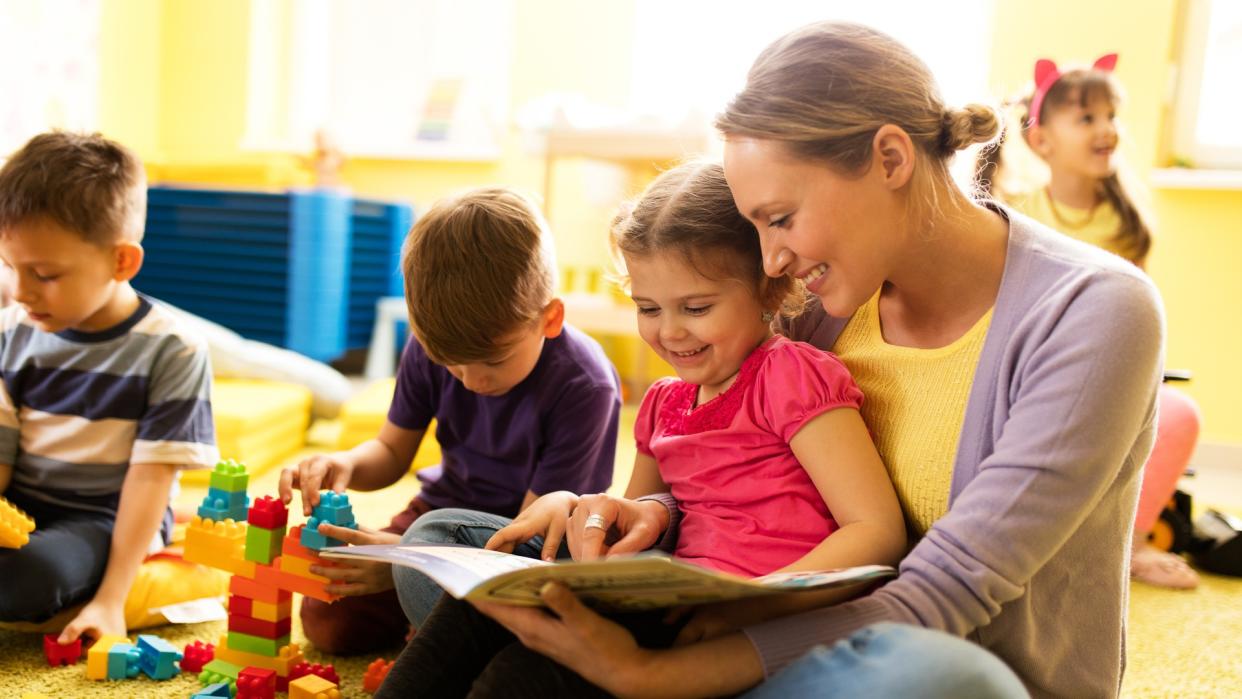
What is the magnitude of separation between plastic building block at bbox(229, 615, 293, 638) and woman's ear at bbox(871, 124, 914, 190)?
0.80 m

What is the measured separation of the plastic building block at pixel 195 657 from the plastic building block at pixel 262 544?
163mm

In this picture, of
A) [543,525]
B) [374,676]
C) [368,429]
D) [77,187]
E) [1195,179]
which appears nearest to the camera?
[543,525]

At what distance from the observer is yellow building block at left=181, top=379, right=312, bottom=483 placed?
2141 millimetres

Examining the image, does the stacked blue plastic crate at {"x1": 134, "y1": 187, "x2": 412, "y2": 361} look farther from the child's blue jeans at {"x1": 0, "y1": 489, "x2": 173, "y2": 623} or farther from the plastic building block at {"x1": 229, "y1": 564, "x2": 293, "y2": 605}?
the plastic building block at {"x1": 229, "y1": 564, "x2": 293, "y2": 605}

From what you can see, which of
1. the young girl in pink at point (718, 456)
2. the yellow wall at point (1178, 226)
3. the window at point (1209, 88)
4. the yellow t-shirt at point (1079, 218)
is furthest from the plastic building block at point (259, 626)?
the window at point (1209, 88)

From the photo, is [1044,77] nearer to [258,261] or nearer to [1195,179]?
[1195,179]

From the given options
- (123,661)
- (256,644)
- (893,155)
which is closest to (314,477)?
(256,644)

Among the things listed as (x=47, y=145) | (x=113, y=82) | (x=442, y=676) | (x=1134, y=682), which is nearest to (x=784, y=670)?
(x=442, y=676)

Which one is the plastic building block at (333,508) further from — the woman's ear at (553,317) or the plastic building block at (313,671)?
the woman's ear at (553,317)

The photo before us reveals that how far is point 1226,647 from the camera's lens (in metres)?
1.56

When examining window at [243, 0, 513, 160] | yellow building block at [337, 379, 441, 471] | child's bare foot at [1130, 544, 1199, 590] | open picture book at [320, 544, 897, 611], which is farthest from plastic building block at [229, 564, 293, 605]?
window at [243, 0, 513, 160]

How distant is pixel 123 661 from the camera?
3.97 ft

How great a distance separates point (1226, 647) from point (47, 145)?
1.75m

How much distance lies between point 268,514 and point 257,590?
88 millimetres
